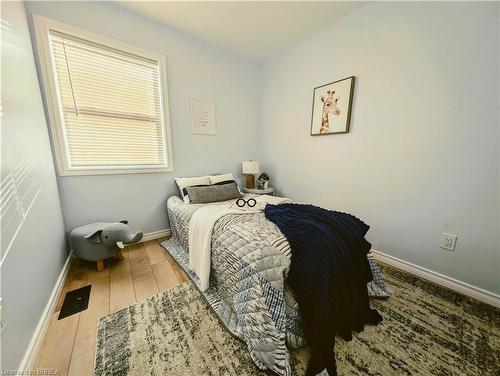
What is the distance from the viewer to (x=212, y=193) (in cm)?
222

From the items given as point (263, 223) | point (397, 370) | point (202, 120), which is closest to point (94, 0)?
point (202, 120)

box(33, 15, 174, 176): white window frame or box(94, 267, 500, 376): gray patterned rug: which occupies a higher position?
box(33, 15, 174, 176): white window frame

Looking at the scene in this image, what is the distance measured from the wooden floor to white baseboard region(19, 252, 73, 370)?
30 millimetres

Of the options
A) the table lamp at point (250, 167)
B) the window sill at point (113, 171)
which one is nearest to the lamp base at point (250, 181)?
the table lamp at point (250, 167)

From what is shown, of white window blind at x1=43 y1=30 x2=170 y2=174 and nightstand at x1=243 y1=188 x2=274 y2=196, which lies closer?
white window blind at x1=43 y1=30 x2=170 y2=174

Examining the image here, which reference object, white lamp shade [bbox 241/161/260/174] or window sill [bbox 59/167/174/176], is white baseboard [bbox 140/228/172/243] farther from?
white lamp shade [bbox 241/161/260/174]

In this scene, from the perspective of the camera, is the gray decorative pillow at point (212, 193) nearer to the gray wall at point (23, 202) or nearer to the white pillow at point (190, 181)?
the white pillow at point (190, 181)

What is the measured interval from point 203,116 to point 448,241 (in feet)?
9.52

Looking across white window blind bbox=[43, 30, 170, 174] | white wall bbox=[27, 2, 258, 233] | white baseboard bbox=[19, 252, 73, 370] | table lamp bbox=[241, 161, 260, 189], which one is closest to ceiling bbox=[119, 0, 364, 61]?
white wall bbox=[27, 2, 258, 233]

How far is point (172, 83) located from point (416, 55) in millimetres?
2489

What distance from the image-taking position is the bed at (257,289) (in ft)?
3.01

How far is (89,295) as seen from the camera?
1440 millimetres

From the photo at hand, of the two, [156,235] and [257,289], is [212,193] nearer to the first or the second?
[156,235]

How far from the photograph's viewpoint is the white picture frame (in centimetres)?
244
